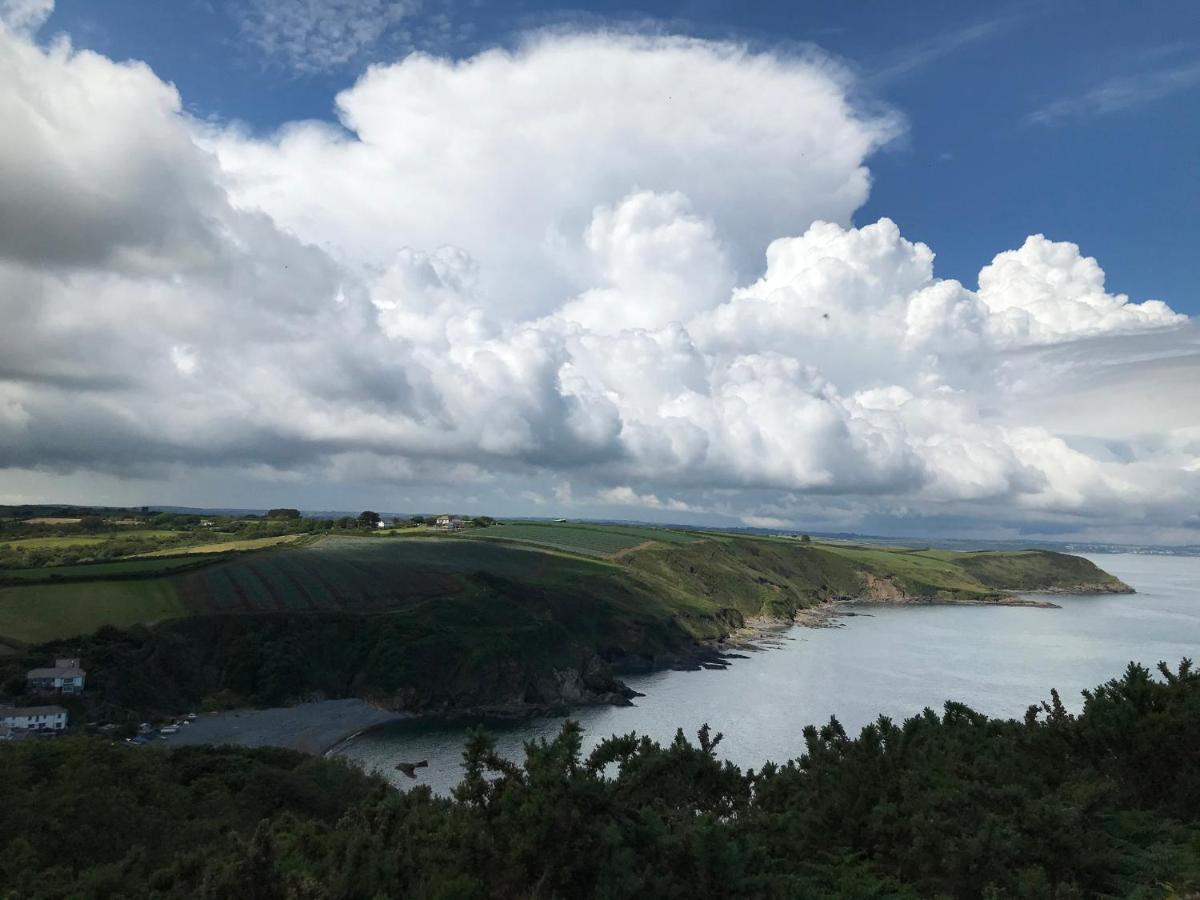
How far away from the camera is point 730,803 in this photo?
2892 centimetres

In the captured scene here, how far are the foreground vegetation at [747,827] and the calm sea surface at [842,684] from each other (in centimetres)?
3567

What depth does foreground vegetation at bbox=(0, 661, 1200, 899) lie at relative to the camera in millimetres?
12219

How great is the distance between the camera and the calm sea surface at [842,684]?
82.4 m

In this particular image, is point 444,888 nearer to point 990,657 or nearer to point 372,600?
Answer: point 372,600

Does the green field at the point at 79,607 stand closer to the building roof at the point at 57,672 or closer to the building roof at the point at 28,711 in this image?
the building roof at the point at 57,672

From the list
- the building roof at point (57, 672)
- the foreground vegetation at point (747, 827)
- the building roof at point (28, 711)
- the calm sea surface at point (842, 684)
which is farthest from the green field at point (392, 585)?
the foreground vegetation at point (747, 827)

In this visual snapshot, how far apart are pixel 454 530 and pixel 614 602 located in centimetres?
6730

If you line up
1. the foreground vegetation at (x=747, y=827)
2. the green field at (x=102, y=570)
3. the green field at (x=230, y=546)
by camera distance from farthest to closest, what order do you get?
the green field at (x=230, y=546)
the green field at (x=102, y=570)
the foreground vegetation at (x=747, y=827)

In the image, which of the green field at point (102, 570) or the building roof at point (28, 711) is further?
the green field at point (102, 570)

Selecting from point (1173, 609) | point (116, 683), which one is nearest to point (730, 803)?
point (116, 683)

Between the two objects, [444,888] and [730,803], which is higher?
[444,888]

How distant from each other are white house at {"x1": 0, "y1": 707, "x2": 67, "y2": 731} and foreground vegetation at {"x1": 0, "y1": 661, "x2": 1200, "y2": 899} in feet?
149

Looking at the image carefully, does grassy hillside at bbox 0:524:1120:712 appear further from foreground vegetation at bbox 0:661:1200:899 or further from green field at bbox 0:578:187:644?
foreground vegetation at bbox 0:661:1200:899

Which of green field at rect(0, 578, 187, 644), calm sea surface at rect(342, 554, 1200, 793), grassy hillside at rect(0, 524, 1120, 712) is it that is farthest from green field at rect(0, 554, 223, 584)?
calm sea surface at rect(342, 554, 1200, 793)
